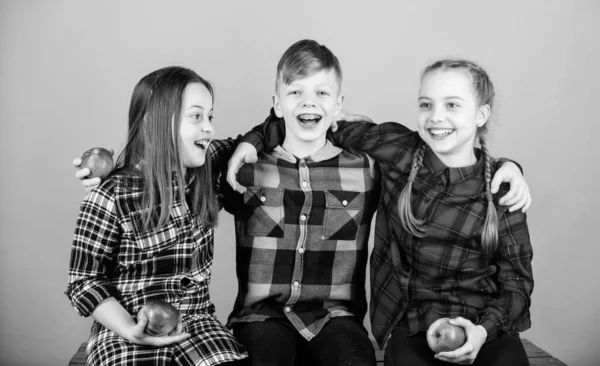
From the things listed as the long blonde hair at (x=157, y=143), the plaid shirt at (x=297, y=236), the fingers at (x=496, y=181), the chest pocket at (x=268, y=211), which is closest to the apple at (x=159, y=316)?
the long blonde hair at (x=157, y=143)

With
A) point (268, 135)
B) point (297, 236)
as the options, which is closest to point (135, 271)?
point (297, 236)

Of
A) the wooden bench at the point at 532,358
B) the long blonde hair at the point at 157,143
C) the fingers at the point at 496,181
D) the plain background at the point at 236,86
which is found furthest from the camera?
the plain background at the point at 236,86

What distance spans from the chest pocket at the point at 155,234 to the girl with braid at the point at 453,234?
284 millimetres

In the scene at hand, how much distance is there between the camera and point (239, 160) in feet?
8.07

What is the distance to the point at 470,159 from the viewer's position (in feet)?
8.14

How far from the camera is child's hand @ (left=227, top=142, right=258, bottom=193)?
241 centimetres

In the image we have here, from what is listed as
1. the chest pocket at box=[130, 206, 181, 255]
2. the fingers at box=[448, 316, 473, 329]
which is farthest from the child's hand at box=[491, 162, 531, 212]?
the chest pocket at box=[130, 206, 181, 255]

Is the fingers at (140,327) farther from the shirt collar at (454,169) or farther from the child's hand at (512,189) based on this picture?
the child's hand at (512,189)

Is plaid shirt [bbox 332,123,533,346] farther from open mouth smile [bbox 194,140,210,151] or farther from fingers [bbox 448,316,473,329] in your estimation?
open mouth smile [bbox 194,140,210,151]

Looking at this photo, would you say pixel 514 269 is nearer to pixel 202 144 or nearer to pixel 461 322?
pixel 461 322

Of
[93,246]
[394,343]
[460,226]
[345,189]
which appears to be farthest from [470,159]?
[93,246]

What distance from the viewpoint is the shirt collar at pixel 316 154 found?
8.43 ft

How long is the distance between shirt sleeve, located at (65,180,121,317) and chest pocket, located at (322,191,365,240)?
767 millimetres
